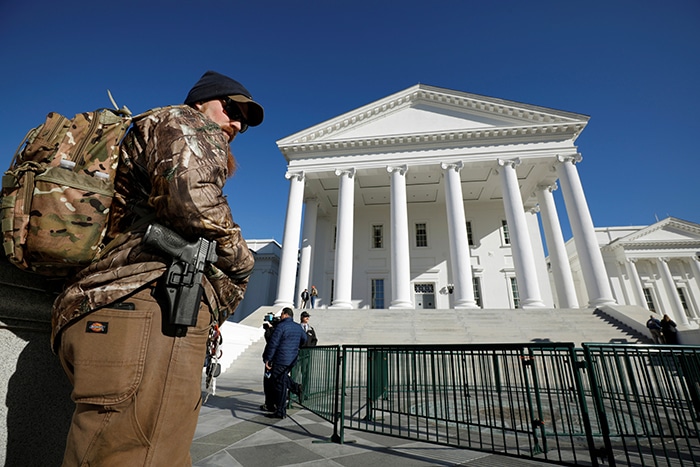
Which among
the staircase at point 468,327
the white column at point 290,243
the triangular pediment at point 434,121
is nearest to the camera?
the staircase at point 468,327

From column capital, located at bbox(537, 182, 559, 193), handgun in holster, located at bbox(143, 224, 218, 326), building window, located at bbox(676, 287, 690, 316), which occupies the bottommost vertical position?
handgun in holster, located at bbox(143, 224, 218, 326)

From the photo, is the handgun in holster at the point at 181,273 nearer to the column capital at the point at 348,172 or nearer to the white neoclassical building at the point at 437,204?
the white neoclassical building at the point at 437,204

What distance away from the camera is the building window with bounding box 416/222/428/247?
27.2 meters

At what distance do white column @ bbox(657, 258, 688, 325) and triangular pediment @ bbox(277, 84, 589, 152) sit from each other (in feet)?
81.8

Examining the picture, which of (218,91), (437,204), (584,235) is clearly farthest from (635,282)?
(218,91)

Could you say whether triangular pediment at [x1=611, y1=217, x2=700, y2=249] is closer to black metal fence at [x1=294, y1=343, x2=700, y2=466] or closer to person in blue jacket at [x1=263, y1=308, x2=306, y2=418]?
black metal fence at [x1=294, y1=343, x2=700, y2=466]

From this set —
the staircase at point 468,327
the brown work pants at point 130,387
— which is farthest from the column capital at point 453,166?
the brown work pants at point 130,387

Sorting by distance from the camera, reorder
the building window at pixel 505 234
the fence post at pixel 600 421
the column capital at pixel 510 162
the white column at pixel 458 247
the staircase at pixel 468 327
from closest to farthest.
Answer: the fence post at pixel 600 421 < the staircase at pixel 468 327 < the white column at pixel 458 247 < the column capital at pixel 510 162 < the building window at pixel 505 234

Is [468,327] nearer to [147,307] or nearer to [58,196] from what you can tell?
[147,307]

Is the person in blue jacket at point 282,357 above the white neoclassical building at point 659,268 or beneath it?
beneath

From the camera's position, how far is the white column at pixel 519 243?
16.9 metres

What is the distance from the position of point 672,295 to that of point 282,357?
44478 mm

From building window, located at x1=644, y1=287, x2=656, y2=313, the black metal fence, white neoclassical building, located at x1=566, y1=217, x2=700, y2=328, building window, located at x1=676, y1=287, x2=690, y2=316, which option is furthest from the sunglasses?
building window, located at x1=676, y1=287, x2=690, y2=316

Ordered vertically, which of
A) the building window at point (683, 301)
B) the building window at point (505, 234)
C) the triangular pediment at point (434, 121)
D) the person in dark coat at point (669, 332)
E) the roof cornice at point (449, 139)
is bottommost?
the person in dark coat at point (669, 332)
